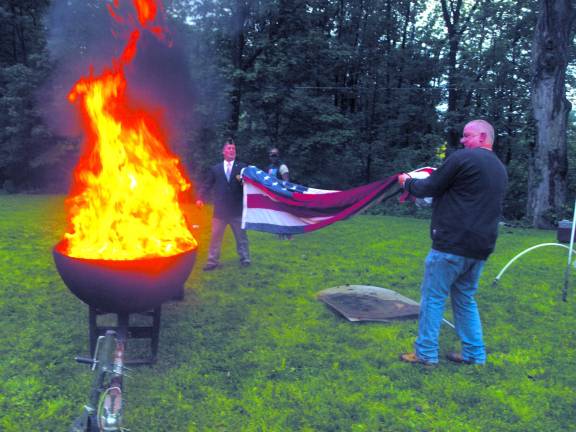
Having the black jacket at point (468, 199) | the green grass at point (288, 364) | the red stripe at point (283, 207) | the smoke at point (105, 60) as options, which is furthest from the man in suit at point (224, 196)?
the smoke at point (105, 60)

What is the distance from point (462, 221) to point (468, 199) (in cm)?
20

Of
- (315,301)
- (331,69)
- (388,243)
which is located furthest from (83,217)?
(331,69)

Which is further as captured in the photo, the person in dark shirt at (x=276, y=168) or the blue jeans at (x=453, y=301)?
the person in dark shirt at (x=276, y=168)

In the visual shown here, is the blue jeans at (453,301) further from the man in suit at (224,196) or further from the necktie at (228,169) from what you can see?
the necktie at (228,169)

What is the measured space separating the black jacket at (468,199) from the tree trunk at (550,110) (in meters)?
14.0

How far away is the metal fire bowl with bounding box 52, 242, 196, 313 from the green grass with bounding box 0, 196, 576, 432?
765 mm

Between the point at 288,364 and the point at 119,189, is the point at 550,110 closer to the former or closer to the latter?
the point at 288,364

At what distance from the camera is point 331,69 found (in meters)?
24.8

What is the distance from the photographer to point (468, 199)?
4.35 meters

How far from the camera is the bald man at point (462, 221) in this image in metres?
4.31

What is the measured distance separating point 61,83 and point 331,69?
13.4m

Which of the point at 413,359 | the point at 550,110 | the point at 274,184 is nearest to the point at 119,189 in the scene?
the point at 274,184

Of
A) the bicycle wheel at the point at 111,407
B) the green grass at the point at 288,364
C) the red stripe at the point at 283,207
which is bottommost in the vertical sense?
the green grass at the point at 288,364

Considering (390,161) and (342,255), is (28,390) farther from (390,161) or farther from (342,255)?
(390,161)
